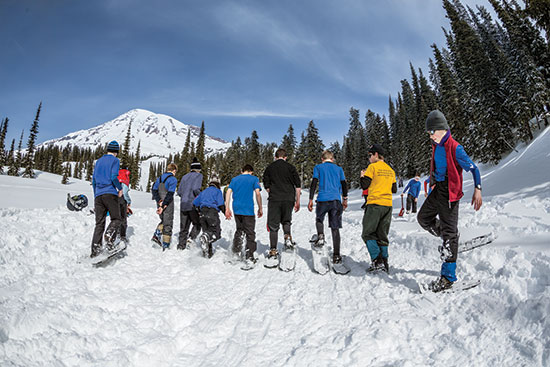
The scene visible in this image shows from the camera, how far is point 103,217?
558cm

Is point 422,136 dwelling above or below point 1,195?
above

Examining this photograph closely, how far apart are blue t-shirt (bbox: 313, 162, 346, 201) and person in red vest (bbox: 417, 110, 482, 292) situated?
5.91 feet

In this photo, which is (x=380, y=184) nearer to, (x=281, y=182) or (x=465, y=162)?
(x=465, y=162)

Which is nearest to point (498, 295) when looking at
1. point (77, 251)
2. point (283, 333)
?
point (283, 333)

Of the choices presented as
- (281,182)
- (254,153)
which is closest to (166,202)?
(281,182)

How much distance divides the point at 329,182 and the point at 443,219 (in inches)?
87.2

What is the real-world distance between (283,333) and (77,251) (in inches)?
234

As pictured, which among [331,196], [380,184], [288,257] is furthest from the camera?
[288,257]

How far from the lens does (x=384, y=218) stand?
473 cm

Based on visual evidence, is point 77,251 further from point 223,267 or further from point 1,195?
point 1,195

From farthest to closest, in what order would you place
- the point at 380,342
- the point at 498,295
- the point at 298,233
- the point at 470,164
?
1. the point at 298,233
2. the point at 470,164
3. the point at 498,295
4. the point at 380,342

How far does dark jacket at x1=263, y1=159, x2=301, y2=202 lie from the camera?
573 centimetres

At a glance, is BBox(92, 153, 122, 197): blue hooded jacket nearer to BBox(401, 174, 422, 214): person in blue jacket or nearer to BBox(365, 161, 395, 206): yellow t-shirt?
BBox(365, 161, 395, 206): yellow t-shirt

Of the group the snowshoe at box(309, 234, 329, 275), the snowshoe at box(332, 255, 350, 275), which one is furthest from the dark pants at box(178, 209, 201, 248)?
the snowshoe at box(332, 255, 350, 275)
